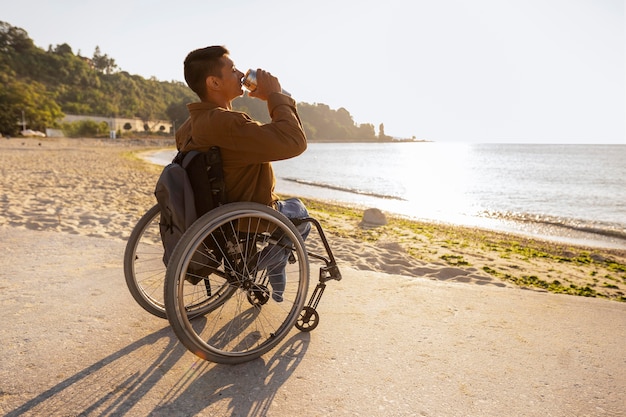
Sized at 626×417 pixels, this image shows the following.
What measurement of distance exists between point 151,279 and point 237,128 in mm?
2137

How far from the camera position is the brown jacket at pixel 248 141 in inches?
77.1

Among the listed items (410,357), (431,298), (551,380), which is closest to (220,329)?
(410,357)

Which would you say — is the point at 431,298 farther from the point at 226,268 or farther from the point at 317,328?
the point at 226,268

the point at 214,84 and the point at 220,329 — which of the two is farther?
the point at 220,329

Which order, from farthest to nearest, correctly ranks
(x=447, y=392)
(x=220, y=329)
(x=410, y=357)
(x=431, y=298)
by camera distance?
(x=431, y=298)
(x=220, y=329)
(x=410, y=357)
(x=447, y=392)

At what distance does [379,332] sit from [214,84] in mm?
1871

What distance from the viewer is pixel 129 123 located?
107000mm

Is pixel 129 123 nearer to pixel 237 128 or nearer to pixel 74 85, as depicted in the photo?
pixel 74 85

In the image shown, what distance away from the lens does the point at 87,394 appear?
1831mm

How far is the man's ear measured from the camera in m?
2.11

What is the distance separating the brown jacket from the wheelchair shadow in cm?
94

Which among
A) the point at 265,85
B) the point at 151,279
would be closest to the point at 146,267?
the point at 151,279

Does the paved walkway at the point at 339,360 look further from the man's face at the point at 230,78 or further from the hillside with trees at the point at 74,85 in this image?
the hillside with trees at the point at 74,85

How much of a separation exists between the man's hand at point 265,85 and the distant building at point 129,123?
10517 cm
